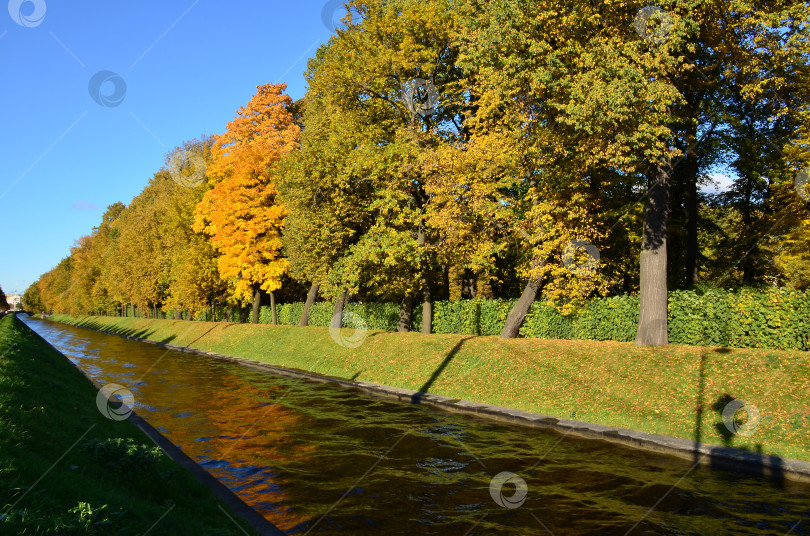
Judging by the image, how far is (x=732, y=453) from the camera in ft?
40.3

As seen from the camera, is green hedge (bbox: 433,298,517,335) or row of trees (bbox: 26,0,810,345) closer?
row of trees (bbox: 26,0,810,345)

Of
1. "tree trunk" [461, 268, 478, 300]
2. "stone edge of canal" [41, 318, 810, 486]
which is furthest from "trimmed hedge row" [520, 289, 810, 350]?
"tree trunk" [461, 268, 478, 300]

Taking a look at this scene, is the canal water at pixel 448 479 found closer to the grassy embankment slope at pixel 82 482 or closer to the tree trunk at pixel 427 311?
the grassy embankment slope at pixel 82 482

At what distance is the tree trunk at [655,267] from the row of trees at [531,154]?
64 millimetres

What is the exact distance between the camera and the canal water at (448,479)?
356 inches

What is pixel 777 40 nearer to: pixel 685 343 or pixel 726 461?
pixel 685 343

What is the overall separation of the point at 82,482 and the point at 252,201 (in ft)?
119

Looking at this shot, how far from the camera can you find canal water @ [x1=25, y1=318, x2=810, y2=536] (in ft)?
29.7

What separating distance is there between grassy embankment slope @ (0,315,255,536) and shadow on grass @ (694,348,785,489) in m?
10.2

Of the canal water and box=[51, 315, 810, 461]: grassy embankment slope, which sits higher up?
box=[51, 315, 810, 461]: grassy embankment slope

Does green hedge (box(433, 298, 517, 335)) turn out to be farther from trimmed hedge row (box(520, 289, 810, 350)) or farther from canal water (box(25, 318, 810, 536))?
canal water (box(25, 318, 810, 536))

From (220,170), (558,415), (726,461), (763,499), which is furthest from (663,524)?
(220,170)

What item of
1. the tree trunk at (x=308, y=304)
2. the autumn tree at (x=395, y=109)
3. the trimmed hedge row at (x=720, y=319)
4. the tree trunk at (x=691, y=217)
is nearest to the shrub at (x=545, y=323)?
the trimmed hedge row at (x=720, y=319)

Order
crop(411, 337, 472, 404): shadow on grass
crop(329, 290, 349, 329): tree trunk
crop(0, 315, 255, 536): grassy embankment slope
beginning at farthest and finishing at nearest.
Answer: crop(329, 290, 349, 329): tree trunk, crop(411, 337, 472, 404): shadow on grass, crop(0, 315, 255, 536): grassy embankment slope
